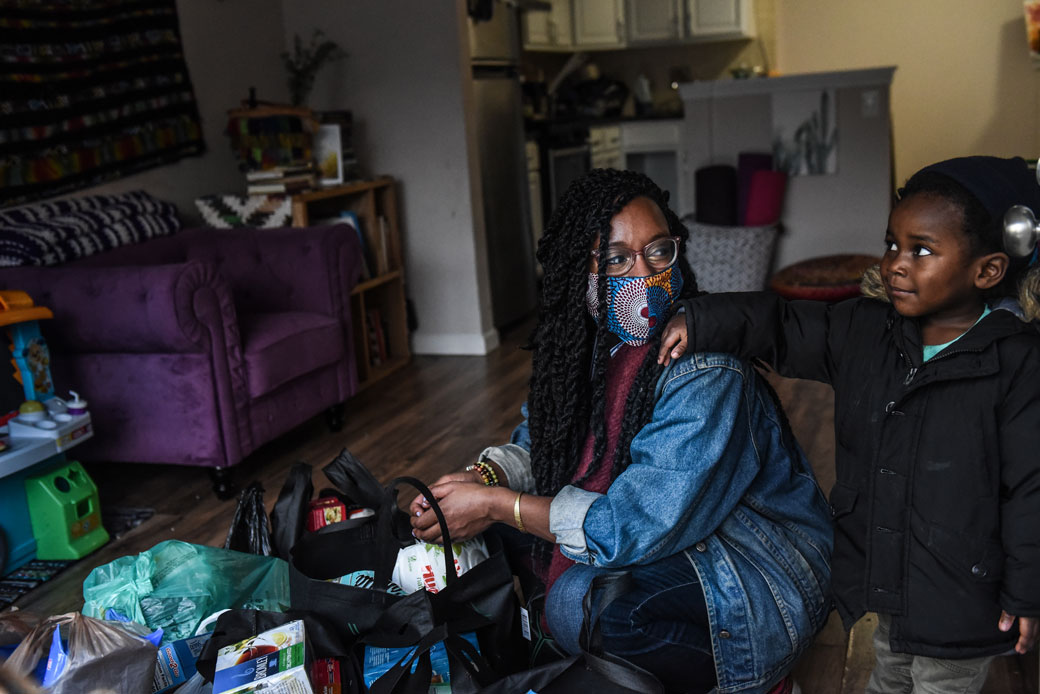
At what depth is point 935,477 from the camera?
1236 millimetres

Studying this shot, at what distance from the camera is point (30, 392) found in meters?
2.54

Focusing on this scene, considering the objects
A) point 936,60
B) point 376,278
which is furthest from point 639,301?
point 936,60

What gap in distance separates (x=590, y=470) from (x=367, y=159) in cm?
334

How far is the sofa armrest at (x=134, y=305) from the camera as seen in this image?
2676mm

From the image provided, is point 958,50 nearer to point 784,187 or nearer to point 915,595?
point 784,187

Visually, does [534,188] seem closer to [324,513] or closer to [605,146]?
[605,146]

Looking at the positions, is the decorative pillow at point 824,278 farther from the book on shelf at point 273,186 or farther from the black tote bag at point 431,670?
the black tote bag at point 431,670

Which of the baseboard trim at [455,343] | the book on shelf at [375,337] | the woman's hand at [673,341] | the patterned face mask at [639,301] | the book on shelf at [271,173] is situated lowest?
the baseboard trim at [455,343]

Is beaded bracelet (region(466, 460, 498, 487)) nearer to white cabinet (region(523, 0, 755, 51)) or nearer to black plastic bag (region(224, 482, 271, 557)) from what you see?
black plastic bag (region(224, 482, 271, 557))

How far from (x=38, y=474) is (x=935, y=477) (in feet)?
7.19

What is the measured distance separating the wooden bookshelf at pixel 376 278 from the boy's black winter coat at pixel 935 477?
2775 millimetres

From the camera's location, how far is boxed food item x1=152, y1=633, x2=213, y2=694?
153 cm

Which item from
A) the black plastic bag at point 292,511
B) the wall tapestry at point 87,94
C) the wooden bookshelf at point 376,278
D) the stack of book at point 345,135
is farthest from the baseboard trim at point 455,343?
the black plastic bag at point 292,511

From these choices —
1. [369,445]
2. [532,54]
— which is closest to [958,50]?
[532,54]
